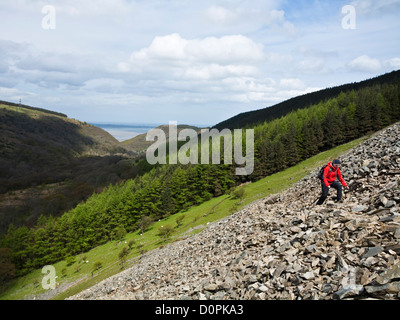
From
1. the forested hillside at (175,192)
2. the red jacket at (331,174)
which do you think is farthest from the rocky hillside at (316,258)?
the forested hillside at (175,192)

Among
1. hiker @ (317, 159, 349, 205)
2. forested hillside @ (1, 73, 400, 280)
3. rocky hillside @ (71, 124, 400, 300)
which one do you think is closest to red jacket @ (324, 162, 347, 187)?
hiker @ (317, 159, 349, 205)

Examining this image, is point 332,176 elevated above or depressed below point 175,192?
above

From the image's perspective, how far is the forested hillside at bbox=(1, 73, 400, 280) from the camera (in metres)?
82.7

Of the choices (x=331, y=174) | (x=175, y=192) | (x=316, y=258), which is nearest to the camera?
(x=316, y=258)

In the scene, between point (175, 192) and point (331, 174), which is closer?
point (331, 174)

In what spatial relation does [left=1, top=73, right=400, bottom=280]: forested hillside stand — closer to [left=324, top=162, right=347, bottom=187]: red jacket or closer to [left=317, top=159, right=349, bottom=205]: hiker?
[left=317, top=159, right=349, bottom=205]: hiker

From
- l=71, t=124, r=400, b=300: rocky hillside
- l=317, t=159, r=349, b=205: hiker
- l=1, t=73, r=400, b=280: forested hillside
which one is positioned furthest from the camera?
l=1, t=73, r=400, b=280: forested hillside

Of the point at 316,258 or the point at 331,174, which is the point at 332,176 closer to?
the point at 331,174

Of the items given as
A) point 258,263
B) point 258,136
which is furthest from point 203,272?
point 258,136

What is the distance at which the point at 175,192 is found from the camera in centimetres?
9612

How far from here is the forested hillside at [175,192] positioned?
271ft

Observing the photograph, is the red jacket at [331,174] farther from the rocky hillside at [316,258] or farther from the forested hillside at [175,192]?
the forested hillside at [175,192]

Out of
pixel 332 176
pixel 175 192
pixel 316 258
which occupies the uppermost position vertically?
pixel 332 176

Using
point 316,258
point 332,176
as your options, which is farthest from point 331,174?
point 316,258
